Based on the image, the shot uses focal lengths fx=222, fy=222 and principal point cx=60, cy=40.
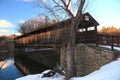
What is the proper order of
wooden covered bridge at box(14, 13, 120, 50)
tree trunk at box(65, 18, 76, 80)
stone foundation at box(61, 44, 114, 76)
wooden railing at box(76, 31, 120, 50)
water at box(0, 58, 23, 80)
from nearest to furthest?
tree trunk at box(65, 18, 76, 80)
stone foundation at box(61, 44, 114, 76)
wooden railing at box(76, 31, 120, 50)
wooden covered bridge at box(14, 13, 120, 50)
water at box(0, 58, 23, 80)

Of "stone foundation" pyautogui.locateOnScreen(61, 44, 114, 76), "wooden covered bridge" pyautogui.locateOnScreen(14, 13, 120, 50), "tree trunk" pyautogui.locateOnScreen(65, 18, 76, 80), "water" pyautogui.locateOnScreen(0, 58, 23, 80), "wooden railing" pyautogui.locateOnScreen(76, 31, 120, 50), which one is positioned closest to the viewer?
"tree trunk" pyautogui.locateOnScreen(65, 18, 76, 80)

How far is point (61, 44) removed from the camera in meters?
22.0

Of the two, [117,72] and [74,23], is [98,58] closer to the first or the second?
[74,23]

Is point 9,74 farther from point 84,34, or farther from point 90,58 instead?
point 90,58

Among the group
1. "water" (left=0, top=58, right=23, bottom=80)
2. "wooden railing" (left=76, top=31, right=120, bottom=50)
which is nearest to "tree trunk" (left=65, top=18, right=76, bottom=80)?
"wooden railing" (left=76, top=31, right=120, bottom=50)

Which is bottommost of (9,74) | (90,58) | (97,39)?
(9,74)

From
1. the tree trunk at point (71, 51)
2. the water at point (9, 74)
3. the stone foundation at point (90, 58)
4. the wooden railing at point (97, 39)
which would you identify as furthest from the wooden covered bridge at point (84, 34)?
the water at point (9, 74)

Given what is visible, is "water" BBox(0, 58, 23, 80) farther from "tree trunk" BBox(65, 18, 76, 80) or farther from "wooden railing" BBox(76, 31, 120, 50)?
"tree trunk" BBox(65, 18, 76, 80)

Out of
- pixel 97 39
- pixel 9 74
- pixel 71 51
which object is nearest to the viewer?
pixel 71 51

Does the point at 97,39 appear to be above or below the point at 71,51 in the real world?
above

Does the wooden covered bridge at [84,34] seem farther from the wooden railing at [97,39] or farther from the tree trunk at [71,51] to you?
the tree trunk at [71,51]

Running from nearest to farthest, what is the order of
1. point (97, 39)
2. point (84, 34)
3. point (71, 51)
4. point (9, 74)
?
point (71, 51)
point (97, 39)
point (84, 34)
point (9, 74)

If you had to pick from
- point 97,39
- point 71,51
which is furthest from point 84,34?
point 71,51

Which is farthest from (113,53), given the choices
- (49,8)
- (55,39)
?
(55,39)
